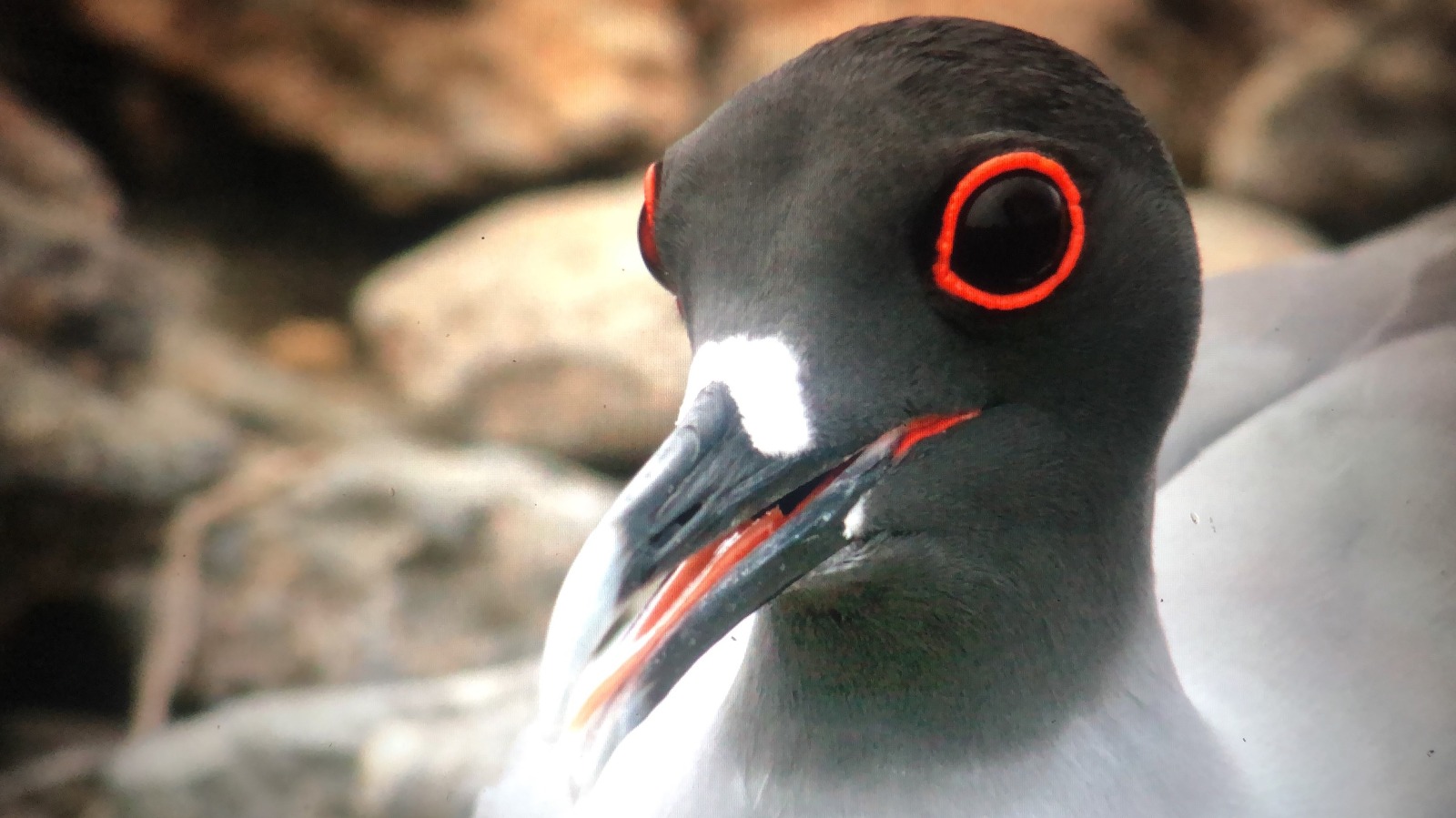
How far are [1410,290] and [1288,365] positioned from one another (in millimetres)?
115

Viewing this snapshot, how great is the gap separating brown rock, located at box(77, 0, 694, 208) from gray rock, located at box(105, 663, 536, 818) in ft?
2.41

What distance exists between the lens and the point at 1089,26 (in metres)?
1.23

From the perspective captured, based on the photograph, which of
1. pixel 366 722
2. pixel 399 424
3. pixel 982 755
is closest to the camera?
pixel 982 755

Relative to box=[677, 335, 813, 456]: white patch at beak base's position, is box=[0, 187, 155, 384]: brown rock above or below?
above

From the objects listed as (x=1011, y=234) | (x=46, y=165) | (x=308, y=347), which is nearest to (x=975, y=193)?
(x=1011, y=234)

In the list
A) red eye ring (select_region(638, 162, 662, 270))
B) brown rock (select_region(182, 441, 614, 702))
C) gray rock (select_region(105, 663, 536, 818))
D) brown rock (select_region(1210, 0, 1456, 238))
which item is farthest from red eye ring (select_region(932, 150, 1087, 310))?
brown rock (select_region(182, 441, 614, 702))

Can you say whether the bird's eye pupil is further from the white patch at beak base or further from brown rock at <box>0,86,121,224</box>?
brown rock at <box>0,86,121,224</box>

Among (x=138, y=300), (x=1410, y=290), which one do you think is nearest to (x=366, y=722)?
(x=138, y=300)

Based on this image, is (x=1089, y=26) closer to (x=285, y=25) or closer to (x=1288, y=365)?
(x=1288, y=365)

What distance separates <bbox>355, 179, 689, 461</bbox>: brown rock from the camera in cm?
155

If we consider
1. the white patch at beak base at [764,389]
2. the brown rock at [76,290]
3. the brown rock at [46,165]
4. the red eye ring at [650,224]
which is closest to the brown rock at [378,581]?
the brown rock at [76,290]

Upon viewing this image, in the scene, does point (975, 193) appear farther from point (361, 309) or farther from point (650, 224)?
point (361, 309)

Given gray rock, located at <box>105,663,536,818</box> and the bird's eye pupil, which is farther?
gray rock, located at <box>105,663,536,818</box>

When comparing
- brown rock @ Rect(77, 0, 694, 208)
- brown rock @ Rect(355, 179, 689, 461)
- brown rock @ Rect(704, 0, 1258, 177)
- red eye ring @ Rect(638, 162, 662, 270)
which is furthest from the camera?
brown rock @ Rect(77, 0, 694, 208)
